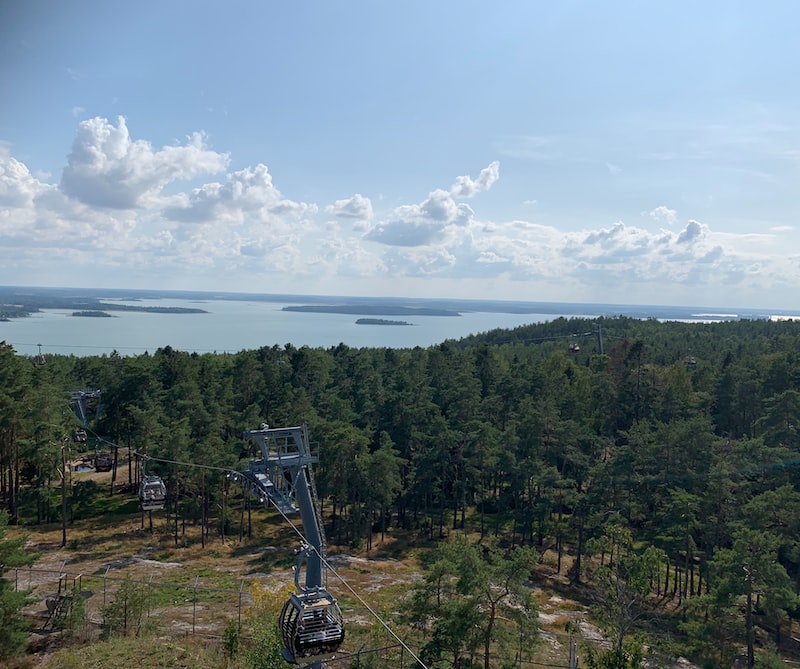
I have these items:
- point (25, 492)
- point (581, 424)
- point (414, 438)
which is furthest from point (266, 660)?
point (581, 424)

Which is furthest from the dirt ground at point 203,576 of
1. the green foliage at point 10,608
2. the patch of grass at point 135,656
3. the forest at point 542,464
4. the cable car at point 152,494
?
the green foliage at point 10,608

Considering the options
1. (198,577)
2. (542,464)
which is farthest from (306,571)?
(542,464)

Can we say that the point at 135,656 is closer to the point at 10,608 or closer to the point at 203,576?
the point at 10,608

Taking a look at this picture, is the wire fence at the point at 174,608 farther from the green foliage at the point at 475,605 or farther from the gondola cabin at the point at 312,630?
the gondola cabin at the point at 312,630

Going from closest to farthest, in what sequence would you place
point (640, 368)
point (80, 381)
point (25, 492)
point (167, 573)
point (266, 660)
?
1. point (266, 660)
2. point (167, 573)
3. point (25, 492)
4. point (640, 368)
5. point (80, 381)

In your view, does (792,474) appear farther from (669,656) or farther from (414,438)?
(414,438)

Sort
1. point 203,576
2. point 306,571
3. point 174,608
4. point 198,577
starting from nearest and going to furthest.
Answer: point 306,571
point 174,608
point 198,577
point 203,576
